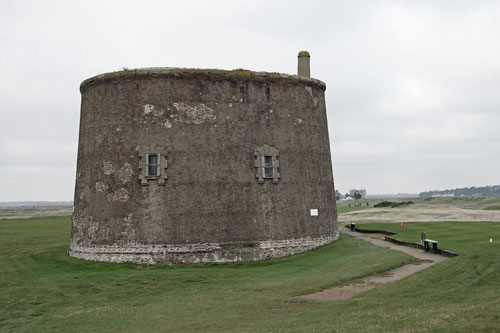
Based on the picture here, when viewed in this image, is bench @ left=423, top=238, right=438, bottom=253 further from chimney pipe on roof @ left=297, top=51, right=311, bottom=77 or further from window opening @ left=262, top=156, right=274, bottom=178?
chimney pipe on roof @ left=297, top=51, right=311, bottom=77

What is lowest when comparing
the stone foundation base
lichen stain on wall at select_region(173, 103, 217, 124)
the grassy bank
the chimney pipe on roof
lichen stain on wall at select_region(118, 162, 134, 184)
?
the grassy bank

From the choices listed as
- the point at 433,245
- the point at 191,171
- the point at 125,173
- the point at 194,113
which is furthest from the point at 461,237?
the point at 125,173

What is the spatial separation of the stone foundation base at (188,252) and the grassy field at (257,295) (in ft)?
1.76

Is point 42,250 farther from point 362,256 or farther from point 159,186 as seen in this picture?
point 362,256

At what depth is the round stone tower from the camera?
901 inches

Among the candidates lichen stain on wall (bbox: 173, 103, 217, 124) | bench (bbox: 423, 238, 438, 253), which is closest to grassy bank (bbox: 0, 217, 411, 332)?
bench (bbox: 423, 238, 438, 253)

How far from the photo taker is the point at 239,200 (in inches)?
925

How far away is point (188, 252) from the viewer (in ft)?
74.1

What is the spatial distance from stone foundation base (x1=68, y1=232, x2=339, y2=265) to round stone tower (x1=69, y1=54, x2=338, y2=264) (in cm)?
5

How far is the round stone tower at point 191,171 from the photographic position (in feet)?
75.0

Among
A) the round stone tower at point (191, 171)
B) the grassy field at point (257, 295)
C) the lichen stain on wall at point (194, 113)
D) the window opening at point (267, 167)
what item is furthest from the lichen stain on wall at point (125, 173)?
the window opening at point (267, 167)

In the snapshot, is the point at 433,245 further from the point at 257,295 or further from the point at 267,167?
the point at 257,295

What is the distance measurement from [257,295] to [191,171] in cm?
932

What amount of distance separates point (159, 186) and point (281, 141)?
21.6 ft
